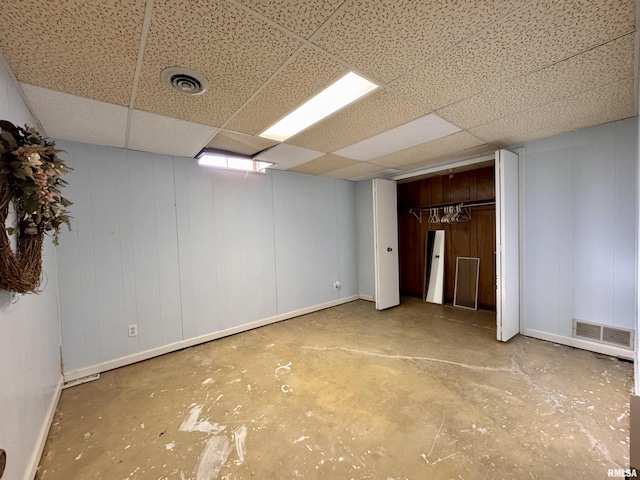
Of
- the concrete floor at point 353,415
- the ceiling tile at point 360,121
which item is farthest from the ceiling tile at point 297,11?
the concrete floor at point 353,415

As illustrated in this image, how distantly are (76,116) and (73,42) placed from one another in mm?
963

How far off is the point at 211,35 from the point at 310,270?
11.0 feet

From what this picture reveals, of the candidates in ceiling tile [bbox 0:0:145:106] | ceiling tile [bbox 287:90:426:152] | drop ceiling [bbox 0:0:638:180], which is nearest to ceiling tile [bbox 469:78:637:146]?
drop ceiling [bbox 0:0:638:180]

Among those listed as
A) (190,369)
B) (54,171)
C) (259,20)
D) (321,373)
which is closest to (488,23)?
(259,20)

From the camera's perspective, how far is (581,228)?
2.65 meters

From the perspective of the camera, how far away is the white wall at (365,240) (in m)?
4.75

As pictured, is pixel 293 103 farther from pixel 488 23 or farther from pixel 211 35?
pixel 488 23

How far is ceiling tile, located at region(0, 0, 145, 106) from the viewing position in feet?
3.54

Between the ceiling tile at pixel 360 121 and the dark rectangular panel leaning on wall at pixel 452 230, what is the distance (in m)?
2.49

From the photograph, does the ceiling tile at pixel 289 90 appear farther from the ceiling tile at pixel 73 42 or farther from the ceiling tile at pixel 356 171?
the ceiling tile at pixel 356 171

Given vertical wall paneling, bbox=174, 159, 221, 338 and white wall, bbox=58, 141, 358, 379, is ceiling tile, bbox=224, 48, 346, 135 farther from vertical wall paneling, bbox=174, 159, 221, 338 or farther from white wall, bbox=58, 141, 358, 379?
white wall, bbox=58, 141, 358, 379

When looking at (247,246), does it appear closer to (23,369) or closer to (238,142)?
(238,142)

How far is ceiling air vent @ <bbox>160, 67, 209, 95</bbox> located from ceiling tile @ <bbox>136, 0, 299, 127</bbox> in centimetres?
3

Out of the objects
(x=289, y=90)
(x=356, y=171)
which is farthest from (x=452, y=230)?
(x=289, y=90)
